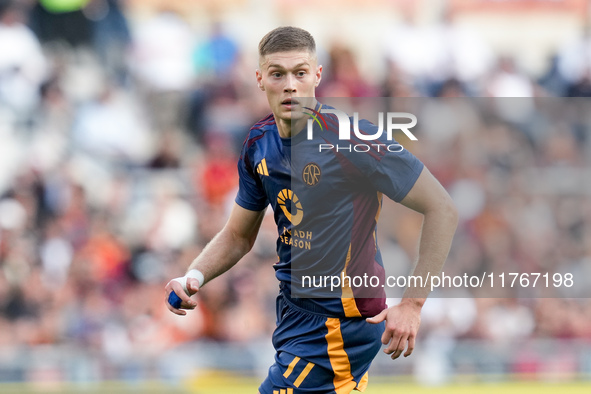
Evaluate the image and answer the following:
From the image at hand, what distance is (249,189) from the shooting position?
197 inches

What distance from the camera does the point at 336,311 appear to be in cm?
462

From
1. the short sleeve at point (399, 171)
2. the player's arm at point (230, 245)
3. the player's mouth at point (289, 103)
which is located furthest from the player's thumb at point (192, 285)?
the short sleeve at point (399, 171)

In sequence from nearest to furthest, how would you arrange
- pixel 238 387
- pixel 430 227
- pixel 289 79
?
1. pixel 430 227
2. pixel 289 79
3. pixel 238 387

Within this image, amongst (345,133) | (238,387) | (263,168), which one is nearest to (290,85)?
(345,133)

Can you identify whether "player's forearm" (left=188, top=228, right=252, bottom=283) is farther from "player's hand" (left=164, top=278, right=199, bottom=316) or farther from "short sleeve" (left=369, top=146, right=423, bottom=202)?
"short sleeve" (left=369, top=146, right=423, bottom=202)

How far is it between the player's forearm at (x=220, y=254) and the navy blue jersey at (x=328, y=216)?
1.43 ft

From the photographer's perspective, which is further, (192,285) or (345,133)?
(192,285)

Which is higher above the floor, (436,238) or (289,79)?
(289,79)

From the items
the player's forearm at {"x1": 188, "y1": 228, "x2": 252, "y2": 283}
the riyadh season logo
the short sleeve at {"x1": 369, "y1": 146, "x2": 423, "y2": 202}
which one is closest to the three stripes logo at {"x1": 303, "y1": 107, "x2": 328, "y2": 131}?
the riyadh season logo

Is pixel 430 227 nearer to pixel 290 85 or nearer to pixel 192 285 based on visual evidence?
pixel 290 85

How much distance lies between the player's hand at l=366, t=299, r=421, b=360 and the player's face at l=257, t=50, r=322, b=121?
3.80 feet

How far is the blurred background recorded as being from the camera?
414 inches

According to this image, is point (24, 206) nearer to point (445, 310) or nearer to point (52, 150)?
point (52, 150)

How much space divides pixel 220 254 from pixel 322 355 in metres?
0.89
